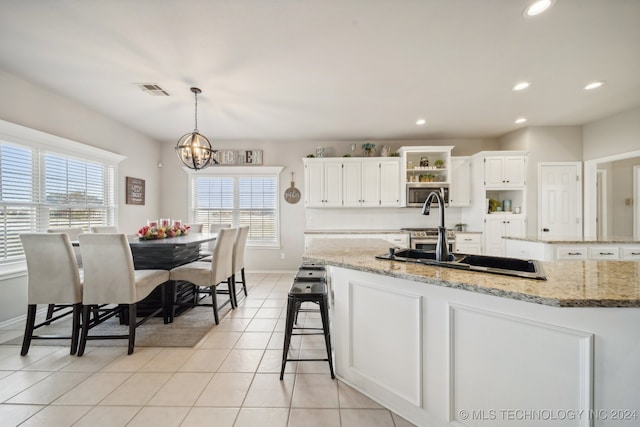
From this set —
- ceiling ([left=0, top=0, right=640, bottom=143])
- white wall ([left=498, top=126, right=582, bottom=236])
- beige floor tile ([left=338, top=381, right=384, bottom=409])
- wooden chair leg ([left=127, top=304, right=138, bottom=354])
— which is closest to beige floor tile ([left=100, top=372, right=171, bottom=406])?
wooden chair leg ([left=127, top=304, right=138, bottom=354])

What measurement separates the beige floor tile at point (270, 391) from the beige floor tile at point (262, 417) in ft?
0.13

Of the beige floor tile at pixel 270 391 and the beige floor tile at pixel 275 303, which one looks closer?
the beige floor tile at pixel 270 391

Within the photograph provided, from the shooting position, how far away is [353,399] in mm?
1618

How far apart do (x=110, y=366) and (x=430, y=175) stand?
5.05 meters

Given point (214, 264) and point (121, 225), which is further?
point (121, 225)

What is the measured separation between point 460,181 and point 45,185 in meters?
6.16

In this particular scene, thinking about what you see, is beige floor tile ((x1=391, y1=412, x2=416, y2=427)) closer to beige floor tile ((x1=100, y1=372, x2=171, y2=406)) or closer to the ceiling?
beige floor tile ((x1=100, y1=372, x2=171, y2=406))

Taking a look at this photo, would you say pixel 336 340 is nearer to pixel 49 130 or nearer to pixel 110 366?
pixel 110 366

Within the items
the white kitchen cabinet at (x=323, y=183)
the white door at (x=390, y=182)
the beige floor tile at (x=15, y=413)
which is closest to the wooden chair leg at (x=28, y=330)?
the beige floor tile at (x=15, y=413)

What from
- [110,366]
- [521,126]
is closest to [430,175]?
[521,126]

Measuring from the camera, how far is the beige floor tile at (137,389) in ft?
5.32

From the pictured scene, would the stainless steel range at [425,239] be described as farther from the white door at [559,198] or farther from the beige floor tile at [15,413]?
the beige floor tile at [15,413]

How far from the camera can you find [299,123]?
13.3ft

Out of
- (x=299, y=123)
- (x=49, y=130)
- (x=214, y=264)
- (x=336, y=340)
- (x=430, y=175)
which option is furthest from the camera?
(x=430, y=175)
